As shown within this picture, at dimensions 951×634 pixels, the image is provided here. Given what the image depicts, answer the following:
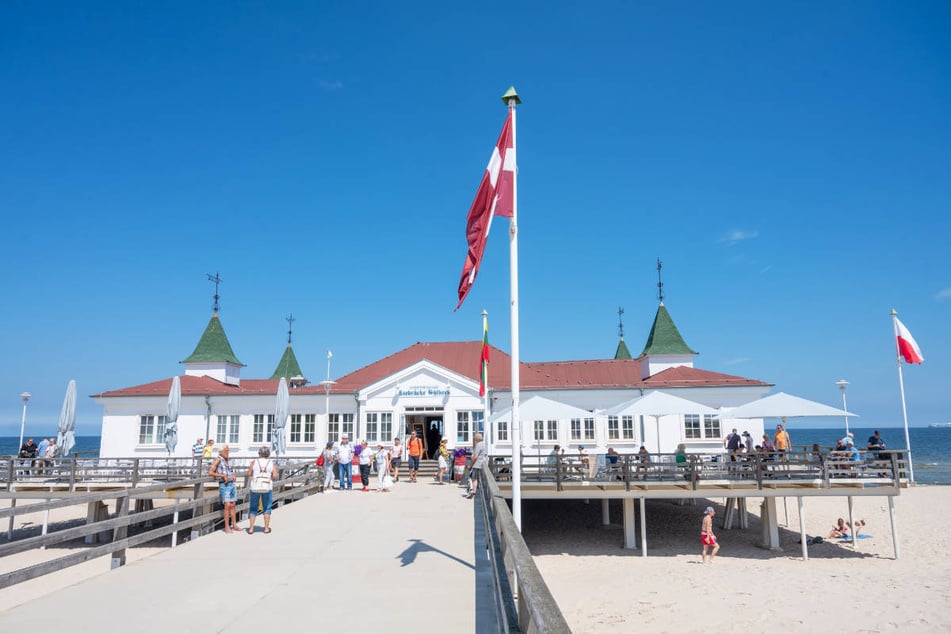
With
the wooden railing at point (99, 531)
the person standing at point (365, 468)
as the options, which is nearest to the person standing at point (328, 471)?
the person standing at point (365, 468)

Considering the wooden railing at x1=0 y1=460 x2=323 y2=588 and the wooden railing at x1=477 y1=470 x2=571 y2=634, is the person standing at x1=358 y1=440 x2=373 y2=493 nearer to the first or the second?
the wooden railing at x1=0 y1=460 x2=323 y2=588

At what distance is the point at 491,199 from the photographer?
365 inches

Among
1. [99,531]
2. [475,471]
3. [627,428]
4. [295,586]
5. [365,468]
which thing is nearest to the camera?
[295,586]

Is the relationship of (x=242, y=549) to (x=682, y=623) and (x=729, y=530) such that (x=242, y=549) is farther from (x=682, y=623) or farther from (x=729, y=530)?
(x=729, y=530)

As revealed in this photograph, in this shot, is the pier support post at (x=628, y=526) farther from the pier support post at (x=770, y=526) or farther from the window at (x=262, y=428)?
the window at (x=262, y=428)

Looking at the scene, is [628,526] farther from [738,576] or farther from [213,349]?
[213,349]

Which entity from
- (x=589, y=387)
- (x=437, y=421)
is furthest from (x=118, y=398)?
(x=589, y=387)

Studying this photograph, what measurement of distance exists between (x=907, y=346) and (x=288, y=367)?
3320 cm

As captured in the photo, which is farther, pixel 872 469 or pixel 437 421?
pixel 437 421

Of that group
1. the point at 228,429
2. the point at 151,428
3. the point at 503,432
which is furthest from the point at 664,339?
the point at 151,428

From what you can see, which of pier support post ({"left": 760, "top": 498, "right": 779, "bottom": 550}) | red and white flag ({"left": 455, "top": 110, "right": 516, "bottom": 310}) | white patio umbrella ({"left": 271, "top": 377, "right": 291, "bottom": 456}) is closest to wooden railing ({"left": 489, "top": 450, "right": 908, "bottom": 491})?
pier support post ({"left": 760, "top": 498, "right": 779, "bottom": 550})

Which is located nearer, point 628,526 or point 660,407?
point 628,526

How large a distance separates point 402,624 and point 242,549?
4987 mm

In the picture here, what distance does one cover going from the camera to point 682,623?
1230cm
